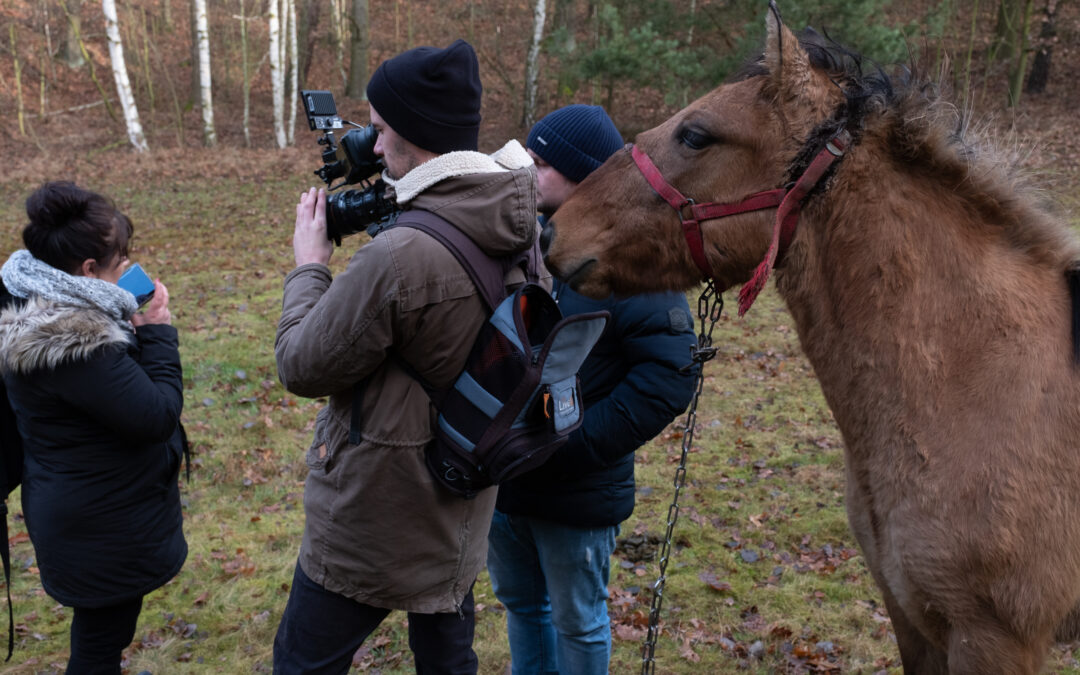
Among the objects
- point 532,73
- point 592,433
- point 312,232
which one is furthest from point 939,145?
point 532,73

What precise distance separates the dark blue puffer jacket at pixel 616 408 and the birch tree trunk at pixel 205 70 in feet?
63.8

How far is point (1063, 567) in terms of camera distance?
2135 mm

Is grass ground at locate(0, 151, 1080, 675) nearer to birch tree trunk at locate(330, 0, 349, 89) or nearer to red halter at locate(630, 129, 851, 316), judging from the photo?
red halter at locate(630, 129, 851, 316)

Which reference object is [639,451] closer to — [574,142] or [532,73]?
[574,142]

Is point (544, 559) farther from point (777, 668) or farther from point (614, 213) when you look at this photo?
point (777, 668)

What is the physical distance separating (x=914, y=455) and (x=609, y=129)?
1.68 m

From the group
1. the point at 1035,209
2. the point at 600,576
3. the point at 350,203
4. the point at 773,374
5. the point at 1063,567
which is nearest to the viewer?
the point at 1063,567

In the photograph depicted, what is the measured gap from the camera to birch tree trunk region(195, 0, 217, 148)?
1883 centimetres

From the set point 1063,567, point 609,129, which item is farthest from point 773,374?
point 1063,567

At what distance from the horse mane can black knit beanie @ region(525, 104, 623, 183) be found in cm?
82

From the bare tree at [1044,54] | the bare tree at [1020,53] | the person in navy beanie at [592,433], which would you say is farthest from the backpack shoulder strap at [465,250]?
the bare tree at [1044,54]

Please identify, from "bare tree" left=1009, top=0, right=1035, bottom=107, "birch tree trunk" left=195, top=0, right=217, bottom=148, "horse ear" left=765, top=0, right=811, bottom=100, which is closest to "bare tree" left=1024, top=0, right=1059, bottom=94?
"bare tree" left=1009, top=0, right=1035, bottom=107

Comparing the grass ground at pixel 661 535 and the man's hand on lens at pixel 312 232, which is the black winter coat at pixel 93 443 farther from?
the grass ground at pixel 661 535

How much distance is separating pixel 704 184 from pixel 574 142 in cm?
83
